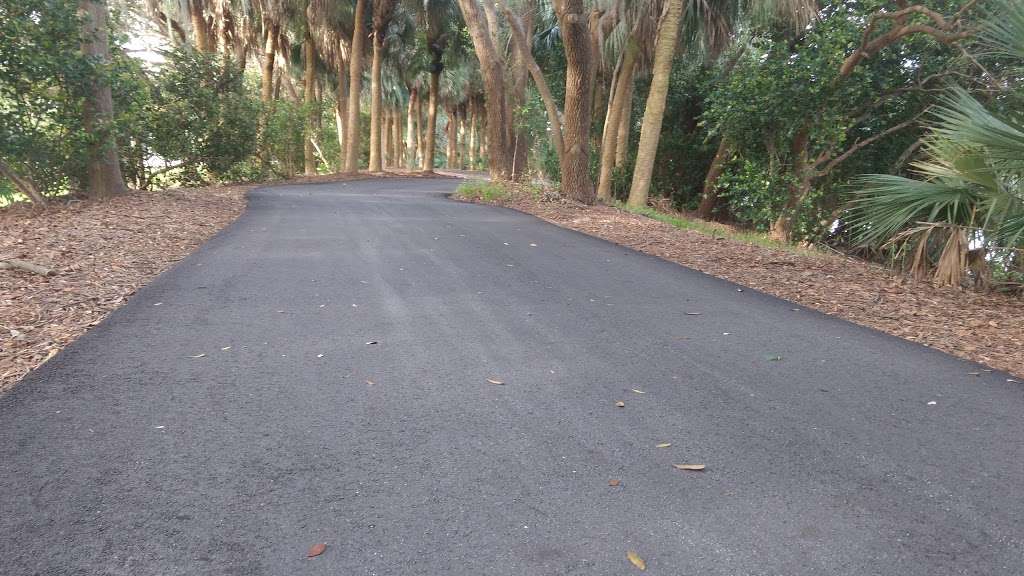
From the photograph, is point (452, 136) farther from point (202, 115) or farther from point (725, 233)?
point (725, 233)

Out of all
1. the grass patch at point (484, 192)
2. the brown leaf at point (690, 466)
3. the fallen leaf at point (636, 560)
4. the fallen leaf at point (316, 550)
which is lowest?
the fallen leaf at point (316, 550)

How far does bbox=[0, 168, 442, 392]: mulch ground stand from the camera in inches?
174

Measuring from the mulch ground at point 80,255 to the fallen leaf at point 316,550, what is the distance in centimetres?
254

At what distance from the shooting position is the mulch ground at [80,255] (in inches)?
174

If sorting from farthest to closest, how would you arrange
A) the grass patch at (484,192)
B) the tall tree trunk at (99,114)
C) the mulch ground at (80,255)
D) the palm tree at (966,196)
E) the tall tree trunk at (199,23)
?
the tall tree trunk at (199,23), the grass patch at (484,192), the tall tree trunk at (99,114), the palm tree at (966,196), the mulch ground at (80,255)

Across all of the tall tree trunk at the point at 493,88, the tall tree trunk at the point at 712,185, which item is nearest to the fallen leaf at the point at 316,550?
the tall tree trunk at the point at 493,88

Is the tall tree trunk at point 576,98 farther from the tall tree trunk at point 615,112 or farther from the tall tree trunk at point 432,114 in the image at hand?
the tall tree trunk at point 432,114

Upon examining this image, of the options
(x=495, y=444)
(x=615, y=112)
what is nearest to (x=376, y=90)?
(x=615, y=112)

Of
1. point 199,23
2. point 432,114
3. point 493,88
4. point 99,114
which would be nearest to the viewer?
point 99,114

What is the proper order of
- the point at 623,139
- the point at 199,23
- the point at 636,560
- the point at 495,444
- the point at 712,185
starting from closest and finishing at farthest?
the point at 636,560
the point at 495,444
the point at 712,185
the point at 623,139
the point at 199,23

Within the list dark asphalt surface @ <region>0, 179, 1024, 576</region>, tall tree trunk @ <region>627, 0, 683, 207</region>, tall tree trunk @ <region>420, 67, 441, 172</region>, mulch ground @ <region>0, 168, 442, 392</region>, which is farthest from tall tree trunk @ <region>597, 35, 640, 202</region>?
tall tree trunk @ <region>420, 67, 441, 172</region>

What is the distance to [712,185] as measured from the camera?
16.1 m

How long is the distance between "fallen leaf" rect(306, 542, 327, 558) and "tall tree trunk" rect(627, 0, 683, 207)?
12283mm

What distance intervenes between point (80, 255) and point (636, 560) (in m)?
6.86
